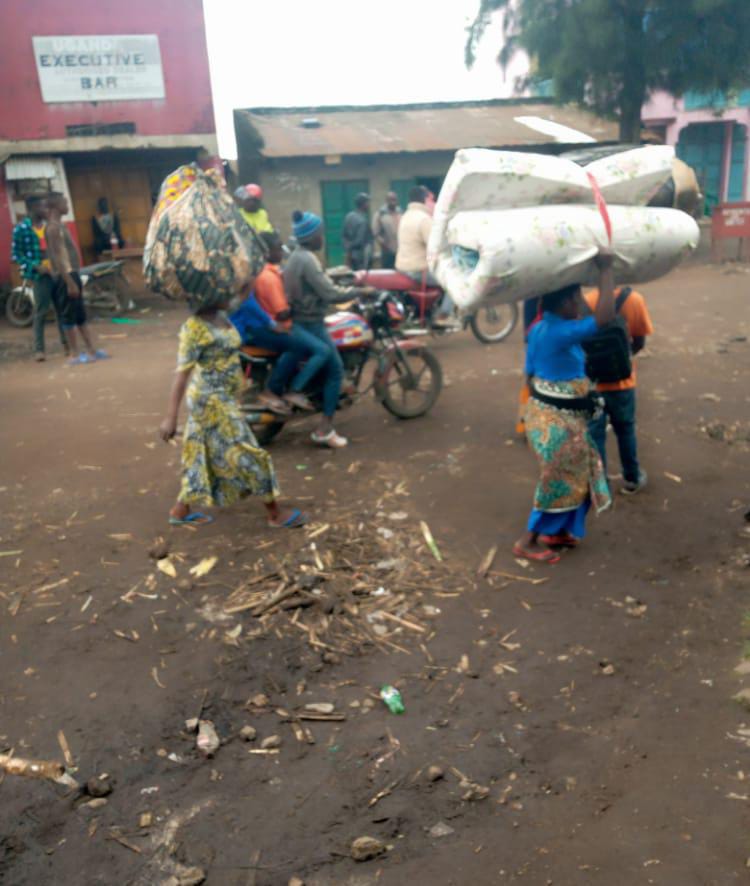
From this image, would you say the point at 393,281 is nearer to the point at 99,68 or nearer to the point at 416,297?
the point at 416,297

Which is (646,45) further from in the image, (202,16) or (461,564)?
(461,564)

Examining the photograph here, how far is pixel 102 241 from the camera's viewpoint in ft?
50.8

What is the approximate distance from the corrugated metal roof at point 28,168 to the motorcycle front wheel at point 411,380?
10362mm

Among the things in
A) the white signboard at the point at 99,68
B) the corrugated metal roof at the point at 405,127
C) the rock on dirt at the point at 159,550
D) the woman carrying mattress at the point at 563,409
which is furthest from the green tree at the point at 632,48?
the rock on dirt at the point at 159,550

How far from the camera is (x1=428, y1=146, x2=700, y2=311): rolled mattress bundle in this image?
3.74 m

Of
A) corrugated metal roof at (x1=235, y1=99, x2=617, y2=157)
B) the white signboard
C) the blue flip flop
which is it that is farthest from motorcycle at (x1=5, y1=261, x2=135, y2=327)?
the blue flip flop

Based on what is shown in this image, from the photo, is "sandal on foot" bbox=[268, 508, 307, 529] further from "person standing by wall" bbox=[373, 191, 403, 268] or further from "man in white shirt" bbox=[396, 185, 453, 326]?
"person standing by wall" bbox=[373, 191, 403, 268]

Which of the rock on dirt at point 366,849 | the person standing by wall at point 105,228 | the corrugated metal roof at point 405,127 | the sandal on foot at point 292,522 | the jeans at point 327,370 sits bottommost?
the rock on dirt at point 366,849

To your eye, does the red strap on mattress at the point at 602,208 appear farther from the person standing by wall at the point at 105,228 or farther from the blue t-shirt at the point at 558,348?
the person standing by wall at the point at 105,228

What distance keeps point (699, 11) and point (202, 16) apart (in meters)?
9.24

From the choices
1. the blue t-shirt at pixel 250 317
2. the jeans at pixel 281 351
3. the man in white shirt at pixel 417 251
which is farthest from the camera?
the man in white shirt at pixel 417 251

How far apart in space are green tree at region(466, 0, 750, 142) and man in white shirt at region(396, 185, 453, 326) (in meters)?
8.55

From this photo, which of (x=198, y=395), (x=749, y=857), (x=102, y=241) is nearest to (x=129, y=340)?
(x=102, y=241)

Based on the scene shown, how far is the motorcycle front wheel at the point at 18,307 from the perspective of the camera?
43.8 feet
